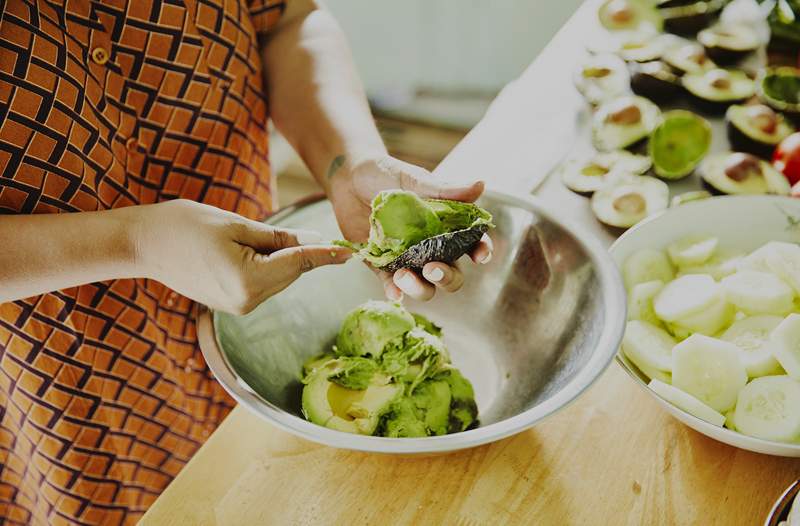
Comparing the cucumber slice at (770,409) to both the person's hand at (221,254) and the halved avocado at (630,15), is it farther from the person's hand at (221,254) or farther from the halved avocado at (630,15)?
the halved avocado at (630,15)

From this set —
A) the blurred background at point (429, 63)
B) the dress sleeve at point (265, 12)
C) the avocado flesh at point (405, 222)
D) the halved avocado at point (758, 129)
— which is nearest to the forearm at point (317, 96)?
the dress sleeve at point (265, 12)

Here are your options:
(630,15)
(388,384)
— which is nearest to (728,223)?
(388,384)

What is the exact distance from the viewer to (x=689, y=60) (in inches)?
74.9

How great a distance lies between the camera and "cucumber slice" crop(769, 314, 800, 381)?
108 cm

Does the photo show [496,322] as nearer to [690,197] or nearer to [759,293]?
[759,293]

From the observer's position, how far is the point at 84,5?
43.9 inches

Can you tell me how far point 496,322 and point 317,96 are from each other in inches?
22.2

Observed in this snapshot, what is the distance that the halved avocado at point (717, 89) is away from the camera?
71.3 inches

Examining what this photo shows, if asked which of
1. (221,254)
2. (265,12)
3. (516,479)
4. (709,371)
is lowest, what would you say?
(516,479)

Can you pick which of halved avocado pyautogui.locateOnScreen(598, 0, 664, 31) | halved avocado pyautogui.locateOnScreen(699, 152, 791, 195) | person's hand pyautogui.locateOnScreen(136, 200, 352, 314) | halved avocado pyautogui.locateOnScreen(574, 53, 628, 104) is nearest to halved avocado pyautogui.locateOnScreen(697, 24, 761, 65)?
halved avocado pyautogui.locateOnScreen(598, 0, 664, 31)

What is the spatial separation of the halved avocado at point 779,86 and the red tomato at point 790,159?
0.66 ft

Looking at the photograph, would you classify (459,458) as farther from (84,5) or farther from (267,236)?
(84,5)

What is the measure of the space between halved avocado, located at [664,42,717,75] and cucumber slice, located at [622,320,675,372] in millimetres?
963

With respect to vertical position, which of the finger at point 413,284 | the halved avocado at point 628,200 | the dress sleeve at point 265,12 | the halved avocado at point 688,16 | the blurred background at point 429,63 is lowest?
the blurred background at point 429,63
